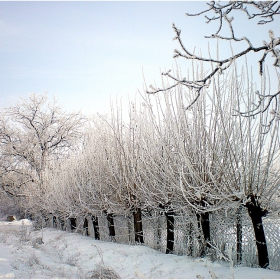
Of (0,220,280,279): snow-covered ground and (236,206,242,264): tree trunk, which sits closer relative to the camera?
(0,220,280,279): snow-covered ground

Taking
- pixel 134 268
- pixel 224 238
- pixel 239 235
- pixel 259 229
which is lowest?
pixel 134 268

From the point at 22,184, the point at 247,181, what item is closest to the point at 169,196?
the point at 247,181

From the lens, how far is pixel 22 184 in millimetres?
26125

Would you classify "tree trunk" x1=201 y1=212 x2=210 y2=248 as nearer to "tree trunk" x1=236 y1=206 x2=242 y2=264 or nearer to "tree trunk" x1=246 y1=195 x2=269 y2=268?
"tree trunk" x1=236 y1=206 x2=242 y2=264

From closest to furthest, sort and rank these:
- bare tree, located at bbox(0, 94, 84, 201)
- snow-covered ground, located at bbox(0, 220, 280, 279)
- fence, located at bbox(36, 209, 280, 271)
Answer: snow-covered ground, located at bbox(0, 220, 280, 279), fence, located at bbox(36, 209, 280, 271), bare tree, located at bbox(0, 94, 84, 201)

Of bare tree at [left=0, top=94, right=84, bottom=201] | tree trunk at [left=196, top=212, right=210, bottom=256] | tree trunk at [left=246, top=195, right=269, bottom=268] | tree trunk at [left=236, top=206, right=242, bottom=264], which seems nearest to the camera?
tree trunk at [left=246, top=195, right=269, bottom=268]

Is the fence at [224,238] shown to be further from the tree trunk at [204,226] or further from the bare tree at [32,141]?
the bare tree at [32,141]

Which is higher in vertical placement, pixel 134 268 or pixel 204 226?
pixel 204 226

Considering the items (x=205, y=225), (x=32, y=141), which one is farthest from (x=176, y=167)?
(x=32, y=141)

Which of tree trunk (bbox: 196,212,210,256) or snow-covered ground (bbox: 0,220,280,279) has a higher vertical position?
tree trunk (bbox: 196,212,210,256)

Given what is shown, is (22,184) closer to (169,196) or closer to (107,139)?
(107,139)

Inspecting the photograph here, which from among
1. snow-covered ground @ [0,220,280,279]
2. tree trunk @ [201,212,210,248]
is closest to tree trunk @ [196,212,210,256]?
tree trunk @ [201,212,210,248]

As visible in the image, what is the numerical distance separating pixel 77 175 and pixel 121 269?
24.6ft

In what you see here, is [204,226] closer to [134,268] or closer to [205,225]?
[205,225]
